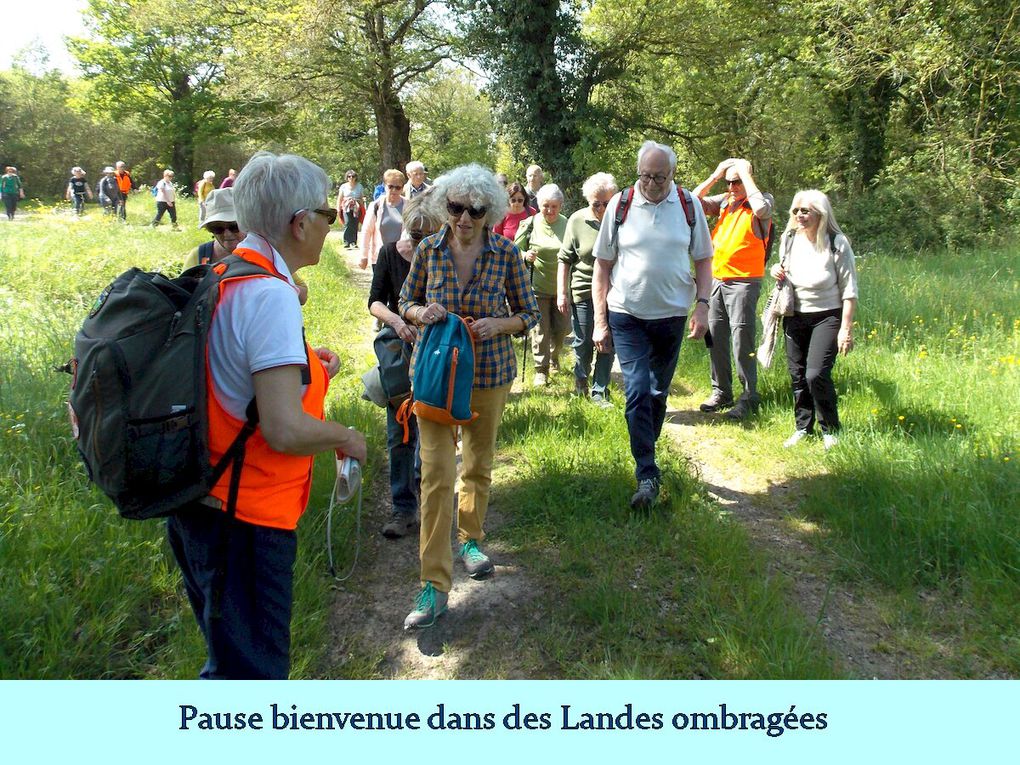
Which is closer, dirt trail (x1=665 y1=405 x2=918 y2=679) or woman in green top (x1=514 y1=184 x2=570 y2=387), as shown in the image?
dirt trail (x1=665 y1=405 x2=918 y2=679)

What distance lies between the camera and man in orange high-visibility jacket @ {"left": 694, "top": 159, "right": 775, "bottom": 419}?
625 centimetres

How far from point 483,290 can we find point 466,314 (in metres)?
0.14

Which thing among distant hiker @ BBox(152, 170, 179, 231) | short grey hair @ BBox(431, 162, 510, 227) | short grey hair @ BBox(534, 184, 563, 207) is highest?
distant hiker @ BBox(152, 170, 179, 231)

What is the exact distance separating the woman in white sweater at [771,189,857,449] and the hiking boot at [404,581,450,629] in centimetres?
312

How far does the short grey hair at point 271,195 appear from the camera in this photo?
202cm

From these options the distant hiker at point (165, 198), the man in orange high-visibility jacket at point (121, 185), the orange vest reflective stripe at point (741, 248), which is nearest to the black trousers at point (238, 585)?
the orange vest reflective stripe at point (741, 248)

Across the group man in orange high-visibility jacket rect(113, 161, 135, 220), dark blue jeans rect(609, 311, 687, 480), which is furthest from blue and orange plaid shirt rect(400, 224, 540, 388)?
man in orange high-visibility jacket rect(113, 161, 135, 220)

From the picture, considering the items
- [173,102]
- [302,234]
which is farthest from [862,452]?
[173,102]

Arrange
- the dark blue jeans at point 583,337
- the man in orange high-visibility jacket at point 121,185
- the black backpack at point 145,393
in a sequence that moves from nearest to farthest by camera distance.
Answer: the black backpack at point 145,393 < the dark blue jeans at point 583,337 < the man in orange high-visibility jacket at point 121,185

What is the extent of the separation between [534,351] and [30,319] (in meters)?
4.90

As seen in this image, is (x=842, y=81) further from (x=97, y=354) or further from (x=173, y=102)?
(x=173, y=102)

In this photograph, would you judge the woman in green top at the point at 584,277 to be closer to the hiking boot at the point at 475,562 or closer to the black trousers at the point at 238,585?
the hiking boot at the point at 475,562

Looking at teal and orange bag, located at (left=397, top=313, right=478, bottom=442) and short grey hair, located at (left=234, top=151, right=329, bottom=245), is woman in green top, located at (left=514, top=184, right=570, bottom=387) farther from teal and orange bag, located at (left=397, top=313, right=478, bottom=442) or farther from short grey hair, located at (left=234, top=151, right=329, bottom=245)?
short grey hair, located at (left=234, top=151, right=329, bottom=245)

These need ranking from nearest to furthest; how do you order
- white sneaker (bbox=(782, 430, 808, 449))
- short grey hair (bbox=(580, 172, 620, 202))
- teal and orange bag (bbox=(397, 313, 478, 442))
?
teal and orange bag (bbox=(397, 313, 478, 442)) → white sneaker (bbox=(782, 430, 808, 449)) → short grey hair (bbox=(580, 172, 620, 202))
